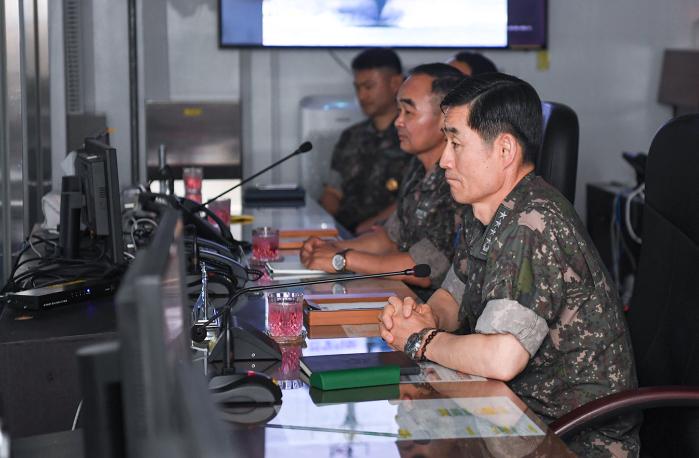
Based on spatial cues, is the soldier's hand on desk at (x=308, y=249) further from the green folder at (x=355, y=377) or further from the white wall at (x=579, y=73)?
the white wall at (x=579, y=73)

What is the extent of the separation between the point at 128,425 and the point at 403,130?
2.36 meters

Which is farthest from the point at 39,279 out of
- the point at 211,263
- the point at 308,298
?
the point at 308,298

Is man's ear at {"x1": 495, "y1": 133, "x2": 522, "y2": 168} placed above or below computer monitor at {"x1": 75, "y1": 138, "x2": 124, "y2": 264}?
above

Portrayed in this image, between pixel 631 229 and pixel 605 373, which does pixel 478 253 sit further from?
pixel 631 229

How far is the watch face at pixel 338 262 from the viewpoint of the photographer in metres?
2.72

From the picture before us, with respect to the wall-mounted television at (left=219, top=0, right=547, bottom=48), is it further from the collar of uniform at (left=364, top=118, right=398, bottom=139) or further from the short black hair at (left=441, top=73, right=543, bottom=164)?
the short black hair at (left=441, top=73, right=543, bottom=164)

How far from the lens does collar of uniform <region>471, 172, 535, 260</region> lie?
1.90 metres

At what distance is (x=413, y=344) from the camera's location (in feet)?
6.01

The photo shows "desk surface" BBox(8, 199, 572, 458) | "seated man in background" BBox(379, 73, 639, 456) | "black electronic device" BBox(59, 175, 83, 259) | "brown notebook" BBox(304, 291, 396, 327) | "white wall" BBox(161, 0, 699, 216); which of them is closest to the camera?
"desk surface" BBox(8, 199, 572, 458)

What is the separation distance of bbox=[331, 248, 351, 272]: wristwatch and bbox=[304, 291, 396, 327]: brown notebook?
437mm

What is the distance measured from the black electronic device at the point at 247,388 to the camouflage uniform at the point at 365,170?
10.5 feet

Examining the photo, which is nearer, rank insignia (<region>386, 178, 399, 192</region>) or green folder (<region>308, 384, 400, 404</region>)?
green folder (<region>308, 384, 400, 404</region>)

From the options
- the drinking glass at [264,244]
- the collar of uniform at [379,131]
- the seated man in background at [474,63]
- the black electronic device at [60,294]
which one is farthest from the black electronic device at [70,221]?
the collar of uniform at [379,131]

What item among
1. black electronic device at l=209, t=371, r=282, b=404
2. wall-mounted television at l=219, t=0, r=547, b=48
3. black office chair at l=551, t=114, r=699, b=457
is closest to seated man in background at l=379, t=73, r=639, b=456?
black office chair at l=551, t=114, r=699, b=457
